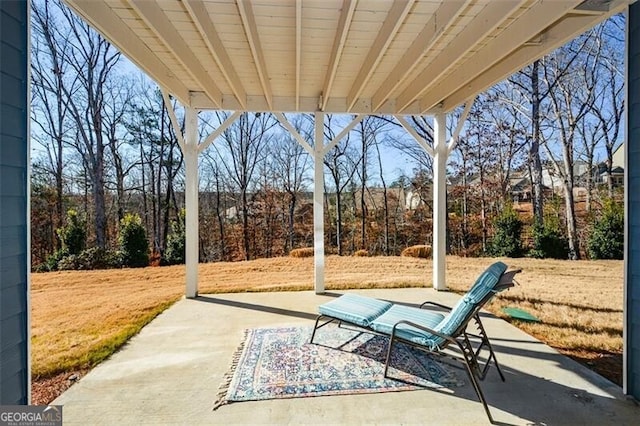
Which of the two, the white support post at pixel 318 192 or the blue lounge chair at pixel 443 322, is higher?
the white support post at pixel 318 192

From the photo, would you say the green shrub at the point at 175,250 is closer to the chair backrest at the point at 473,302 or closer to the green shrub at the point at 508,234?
the chair backrest at the point at 473,302

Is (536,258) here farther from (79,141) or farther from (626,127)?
(79,141)

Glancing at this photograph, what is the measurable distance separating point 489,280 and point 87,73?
1202cm

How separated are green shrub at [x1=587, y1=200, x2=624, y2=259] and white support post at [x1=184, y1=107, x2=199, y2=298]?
9.96m

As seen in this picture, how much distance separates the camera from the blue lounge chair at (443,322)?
2.35 meters

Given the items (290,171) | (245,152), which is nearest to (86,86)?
(245,152)

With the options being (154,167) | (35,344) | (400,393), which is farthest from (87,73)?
(400,393)

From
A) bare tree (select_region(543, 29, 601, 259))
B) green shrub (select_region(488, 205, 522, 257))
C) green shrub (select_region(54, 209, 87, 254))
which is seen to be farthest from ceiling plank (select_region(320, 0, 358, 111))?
bare tree (select_region(543, 29, 601, 259))

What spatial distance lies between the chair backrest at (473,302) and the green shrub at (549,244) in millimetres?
7618

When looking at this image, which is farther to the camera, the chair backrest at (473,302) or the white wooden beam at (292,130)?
the white wooden beam at (292,130)

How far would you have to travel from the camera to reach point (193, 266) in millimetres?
4973

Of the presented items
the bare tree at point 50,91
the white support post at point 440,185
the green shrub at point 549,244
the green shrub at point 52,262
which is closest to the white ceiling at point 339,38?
the white support post at point 440,185

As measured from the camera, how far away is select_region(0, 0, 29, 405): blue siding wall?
154cm

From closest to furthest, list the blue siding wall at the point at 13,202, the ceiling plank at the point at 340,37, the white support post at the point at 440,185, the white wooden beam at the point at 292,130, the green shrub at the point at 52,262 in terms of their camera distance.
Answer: the blue siding wall at the point at 13,202
the ceiling plank at the point at 340,37
the white wooden beam at the point at 292,130
the white support post at the point at 440,185
the green shrub at the point at 52,262
